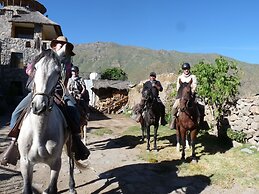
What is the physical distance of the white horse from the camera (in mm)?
3783

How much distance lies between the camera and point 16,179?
6938mm

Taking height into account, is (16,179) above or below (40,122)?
below

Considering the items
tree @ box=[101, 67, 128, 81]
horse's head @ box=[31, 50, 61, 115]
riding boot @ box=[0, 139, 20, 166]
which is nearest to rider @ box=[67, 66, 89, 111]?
riding boot @ box=[0, 139, 20, 166]

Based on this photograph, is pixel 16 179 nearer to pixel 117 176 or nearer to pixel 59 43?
pixel 117 176

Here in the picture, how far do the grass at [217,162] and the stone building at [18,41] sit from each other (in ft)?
67.9

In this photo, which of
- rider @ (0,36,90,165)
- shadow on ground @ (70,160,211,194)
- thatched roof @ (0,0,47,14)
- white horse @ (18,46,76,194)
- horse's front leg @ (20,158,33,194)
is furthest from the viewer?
thatched roof @ (0,0,47,14)

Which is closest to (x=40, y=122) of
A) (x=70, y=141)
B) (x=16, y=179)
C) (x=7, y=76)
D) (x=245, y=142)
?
(x=70, y=141)

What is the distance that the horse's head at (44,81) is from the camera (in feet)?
11.8

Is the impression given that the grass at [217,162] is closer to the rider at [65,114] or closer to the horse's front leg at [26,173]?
the rider at [65,114]

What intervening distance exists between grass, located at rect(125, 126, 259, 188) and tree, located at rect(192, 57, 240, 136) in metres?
1.38

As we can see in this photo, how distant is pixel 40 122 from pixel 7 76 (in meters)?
26.8

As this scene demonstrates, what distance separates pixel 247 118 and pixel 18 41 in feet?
87.1

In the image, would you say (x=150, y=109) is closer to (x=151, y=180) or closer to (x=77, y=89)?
(x=77, y=89)

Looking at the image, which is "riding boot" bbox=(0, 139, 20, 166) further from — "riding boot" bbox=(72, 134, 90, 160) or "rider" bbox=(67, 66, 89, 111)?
"rider" bbox=(67, 66, 89, 111)
